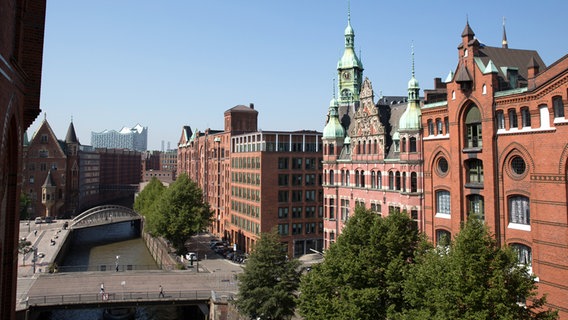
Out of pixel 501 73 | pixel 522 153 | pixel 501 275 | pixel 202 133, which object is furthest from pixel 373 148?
pixel 202 133

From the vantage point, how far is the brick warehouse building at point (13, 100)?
39.3 ft

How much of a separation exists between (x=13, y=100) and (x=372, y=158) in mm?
46366

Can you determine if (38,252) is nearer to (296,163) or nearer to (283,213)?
(283,213)

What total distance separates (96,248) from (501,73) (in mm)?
91779

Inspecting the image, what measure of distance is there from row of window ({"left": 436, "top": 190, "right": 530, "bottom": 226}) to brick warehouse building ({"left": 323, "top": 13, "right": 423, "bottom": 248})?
3503 millimetres

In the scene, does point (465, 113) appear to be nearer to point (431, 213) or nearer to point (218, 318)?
point (431, 213)

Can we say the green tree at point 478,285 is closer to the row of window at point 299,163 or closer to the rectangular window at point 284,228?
the rectangular window at point 284,228

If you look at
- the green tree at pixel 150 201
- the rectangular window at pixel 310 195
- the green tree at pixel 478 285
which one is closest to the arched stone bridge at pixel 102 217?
the green tree at pixel 150 201

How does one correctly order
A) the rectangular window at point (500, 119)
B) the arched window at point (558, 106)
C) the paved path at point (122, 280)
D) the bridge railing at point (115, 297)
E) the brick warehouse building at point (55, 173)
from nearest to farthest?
the arched window at point (558, 106)
the rectangular window at point (500, 119)
the bridge railing at point (115, 297)
the paved path at point (122, 280)
the brick warehouse building at point (55, 173)

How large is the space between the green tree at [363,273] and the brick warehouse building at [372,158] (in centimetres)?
1077

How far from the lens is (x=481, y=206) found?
125 feet

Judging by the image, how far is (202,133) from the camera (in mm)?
130000

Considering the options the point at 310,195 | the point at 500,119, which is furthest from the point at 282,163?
the point at 500,119

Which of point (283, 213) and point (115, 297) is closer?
point (115, 297)
